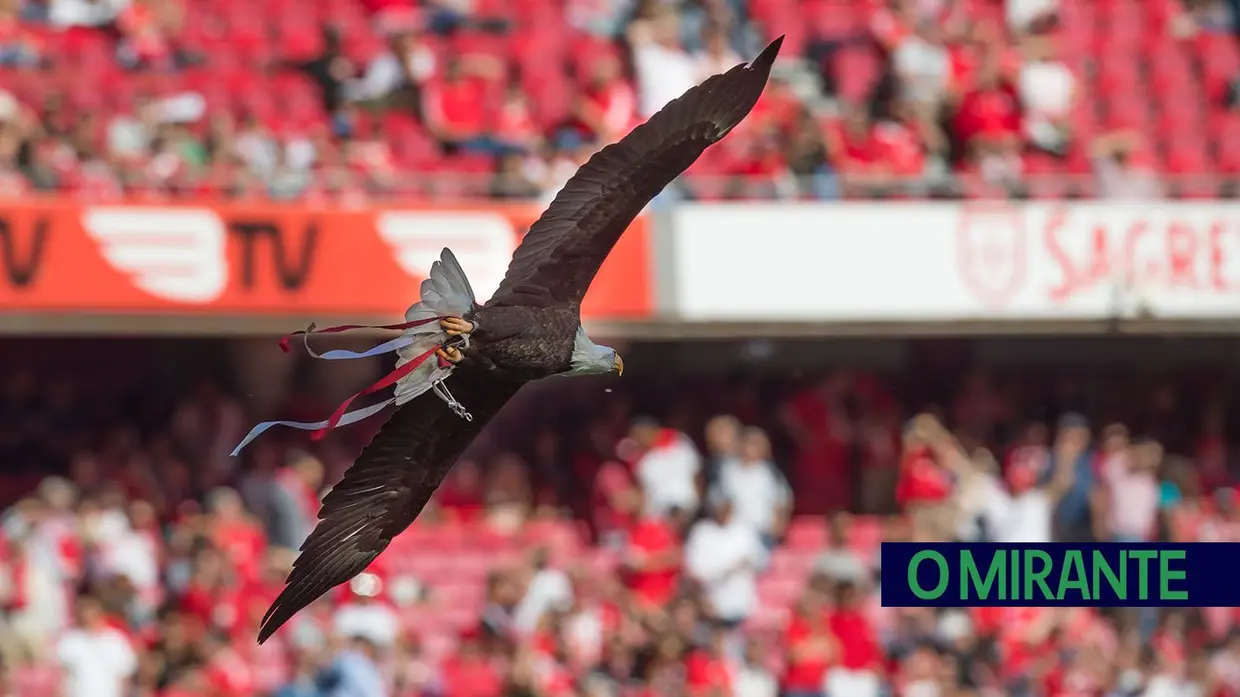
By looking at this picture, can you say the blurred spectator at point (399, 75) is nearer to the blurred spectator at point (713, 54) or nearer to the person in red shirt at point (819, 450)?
the blurred spectator at point (713, 54)

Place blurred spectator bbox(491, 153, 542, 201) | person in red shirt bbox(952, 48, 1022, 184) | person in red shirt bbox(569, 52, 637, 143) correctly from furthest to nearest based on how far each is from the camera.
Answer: person in red shirt bbox(952, 48, 1022, 184) < person in red shirt bbox(569, 52, 637, 143) < blurred spectator bbox(491, 153, 542, 201)

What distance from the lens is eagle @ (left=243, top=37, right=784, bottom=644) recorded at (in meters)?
9.16

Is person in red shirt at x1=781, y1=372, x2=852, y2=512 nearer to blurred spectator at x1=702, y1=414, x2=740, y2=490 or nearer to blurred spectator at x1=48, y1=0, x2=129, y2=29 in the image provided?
blurred spectator at x1=702, y1=414, x2=740, y2=490

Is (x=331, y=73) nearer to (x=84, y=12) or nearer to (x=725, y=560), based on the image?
(x=84, y=12)

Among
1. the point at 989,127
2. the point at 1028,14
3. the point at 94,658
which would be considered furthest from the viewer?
the point at 1028,14

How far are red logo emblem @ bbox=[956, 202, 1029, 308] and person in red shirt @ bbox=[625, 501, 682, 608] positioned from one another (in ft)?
9.23

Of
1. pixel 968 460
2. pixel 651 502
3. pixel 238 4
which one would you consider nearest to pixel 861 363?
pixel 968 460

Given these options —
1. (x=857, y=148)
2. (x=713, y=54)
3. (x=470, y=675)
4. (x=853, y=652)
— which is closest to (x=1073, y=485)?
(x=853, y=652)

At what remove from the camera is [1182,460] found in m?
16.2

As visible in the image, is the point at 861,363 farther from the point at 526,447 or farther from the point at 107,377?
the point at 107,377

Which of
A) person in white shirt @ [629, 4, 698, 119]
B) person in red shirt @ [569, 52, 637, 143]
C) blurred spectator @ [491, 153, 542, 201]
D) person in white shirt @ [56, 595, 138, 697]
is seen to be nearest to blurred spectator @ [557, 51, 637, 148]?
person in red shirt @ [569, 52, 637, 143]

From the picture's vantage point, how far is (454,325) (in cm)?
826

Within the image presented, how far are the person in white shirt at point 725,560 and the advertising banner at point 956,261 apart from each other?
1448 millimetres

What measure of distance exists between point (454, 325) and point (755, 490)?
6588mm
